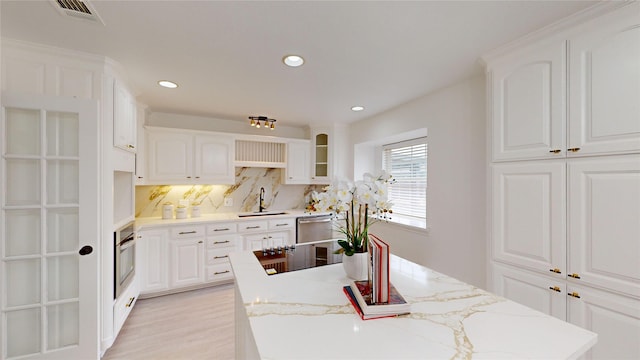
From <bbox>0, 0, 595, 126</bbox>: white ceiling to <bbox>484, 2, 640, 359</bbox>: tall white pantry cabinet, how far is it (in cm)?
21

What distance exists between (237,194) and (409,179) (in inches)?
104

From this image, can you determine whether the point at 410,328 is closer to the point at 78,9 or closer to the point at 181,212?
A: the point at 78,9

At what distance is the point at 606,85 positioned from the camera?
1.32 meters

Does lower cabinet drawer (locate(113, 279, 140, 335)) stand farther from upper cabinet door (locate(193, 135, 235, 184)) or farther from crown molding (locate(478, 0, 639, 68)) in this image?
crown molding (locate(478, 0, 639, 68))

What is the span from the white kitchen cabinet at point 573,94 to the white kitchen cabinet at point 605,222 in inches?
4.0

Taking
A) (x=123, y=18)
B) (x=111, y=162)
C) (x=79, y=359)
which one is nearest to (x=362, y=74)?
(x=123, y=18)

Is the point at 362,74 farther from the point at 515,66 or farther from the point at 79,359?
the point at 79,359

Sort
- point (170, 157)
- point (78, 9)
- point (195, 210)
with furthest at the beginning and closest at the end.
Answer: point (195, 210), point (170, 157), point (78, 9)

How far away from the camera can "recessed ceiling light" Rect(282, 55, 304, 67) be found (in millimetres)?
1902

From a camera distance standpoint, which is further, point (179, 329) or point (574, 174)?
point (179, 329)

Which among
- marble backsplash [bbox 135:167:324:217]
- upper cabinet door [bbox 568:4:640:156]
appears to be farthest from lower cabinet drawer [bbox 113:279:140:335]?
upper cabinet door [bbox 568:4:640:156]

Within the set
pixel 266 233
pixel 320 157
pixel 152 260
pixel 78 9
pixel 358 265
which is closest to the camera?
pixel 358 265

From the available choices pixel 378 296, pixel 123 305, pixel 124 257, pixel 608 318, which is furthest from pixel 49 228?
→ pixel 608 318

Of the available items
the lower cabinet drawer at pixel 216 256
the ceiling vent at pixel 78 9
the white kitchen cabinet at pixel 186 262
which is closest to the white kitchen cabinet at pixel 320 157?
the lower cabinet drawer at pixel 216 256
